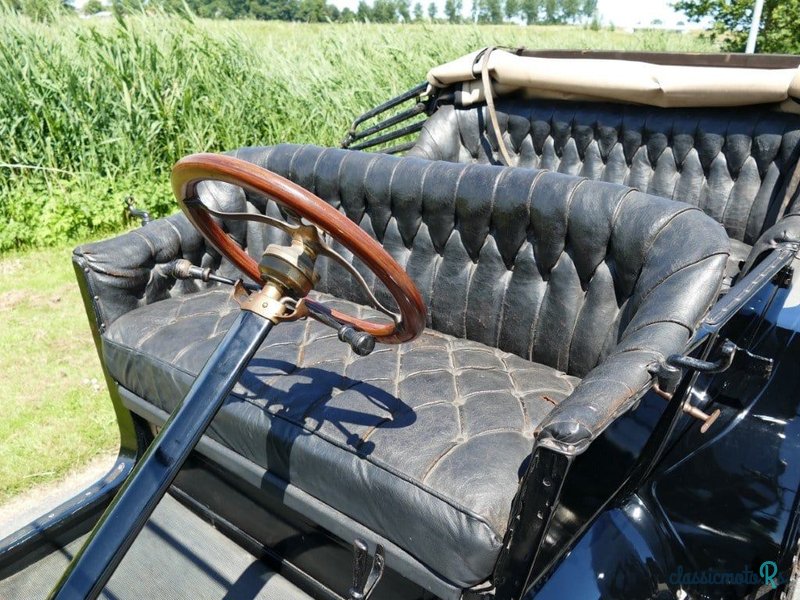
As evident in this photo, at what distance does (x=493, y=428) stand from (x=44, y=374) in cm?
231

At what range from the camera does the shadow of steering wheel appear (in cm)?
157

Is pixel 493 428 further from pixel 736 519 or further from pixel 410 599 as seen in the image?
pixel 736 519

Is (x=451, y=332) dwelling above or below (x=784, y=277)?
below

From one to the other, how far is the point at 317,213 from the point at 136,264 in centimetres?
129

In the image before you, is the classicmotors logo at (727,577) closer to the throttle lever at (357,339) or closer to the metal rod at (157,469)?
the throttle lever at (357,339)

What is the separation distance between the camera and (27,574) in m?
1.67

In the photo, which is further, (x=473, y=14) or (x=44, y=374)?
(x=473, y=14)

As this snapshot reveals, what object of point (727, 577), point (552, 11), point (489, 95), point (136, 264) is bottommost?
point (727, 577)

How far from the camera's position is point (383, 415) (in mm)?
1606

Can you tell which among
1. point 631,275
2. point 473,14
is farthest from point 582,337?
point 473,14

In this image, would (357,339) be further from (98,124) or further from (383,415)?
(98,124)

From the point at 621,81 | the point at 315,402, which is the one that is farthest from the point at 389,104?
the point at 315,402

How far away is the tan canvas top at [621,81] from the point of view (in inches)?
103

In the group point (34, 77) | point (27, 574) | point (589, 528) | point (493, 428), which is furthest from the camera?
point (34, 77)
